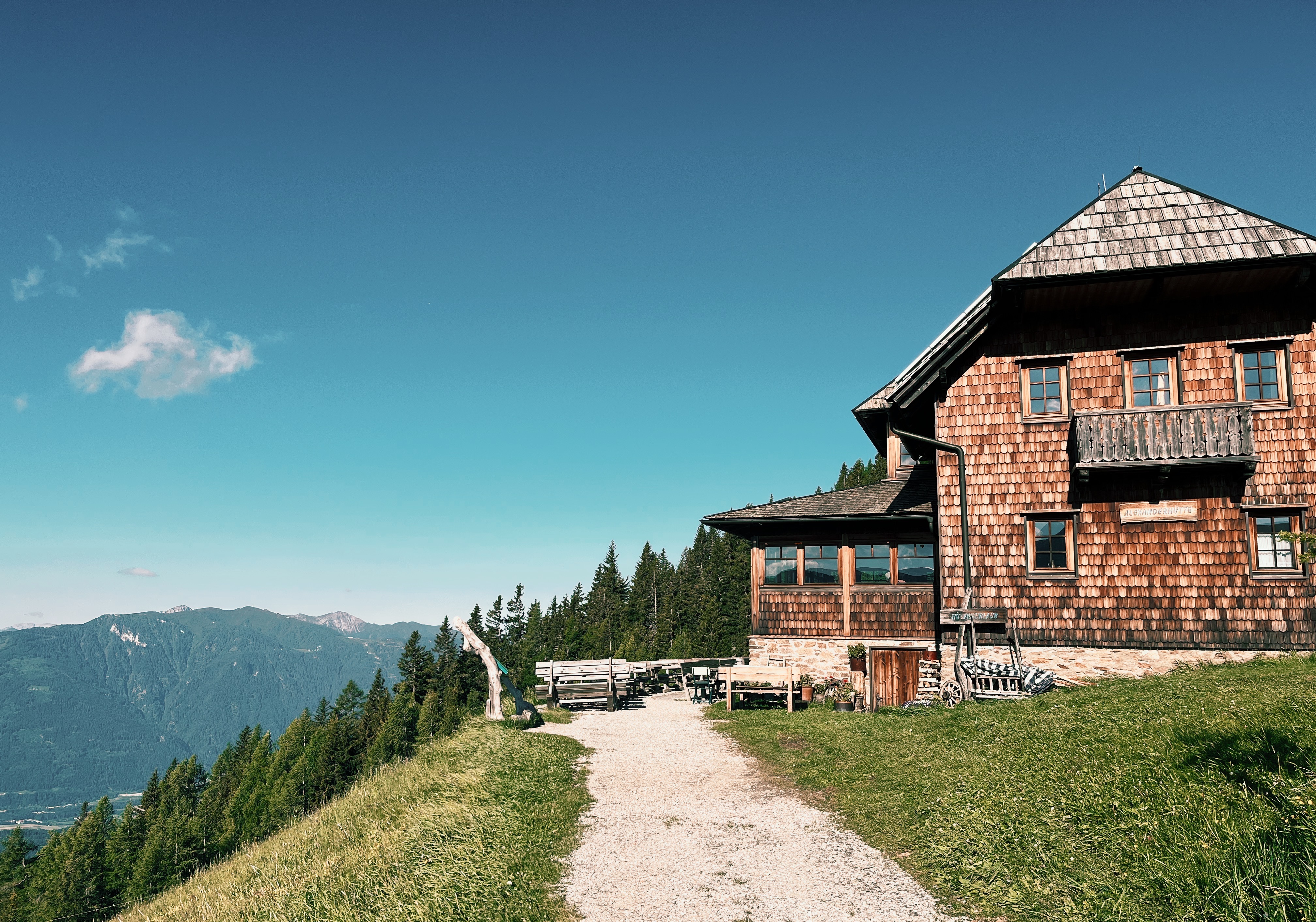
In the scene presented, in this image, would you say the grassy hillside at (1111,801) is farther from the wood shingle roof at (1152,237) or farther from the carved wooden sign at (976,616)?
the wood shingle roof at (1152,237)

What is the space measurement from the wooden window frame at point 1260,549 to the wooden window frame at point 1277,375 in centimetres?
227

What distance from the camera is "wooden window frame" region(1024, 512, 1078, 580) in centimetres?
1856

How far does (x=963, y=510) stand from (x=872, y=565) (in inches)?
155

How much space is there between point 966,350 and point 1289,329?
6901mm

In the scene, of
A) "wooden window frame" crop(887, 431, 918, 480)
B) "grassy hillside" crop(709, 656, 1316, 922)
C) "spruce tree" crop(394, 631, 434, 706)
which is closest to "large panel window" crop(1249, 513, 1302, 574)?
"grassy hillside" crop(709, 656, 1316, 922)

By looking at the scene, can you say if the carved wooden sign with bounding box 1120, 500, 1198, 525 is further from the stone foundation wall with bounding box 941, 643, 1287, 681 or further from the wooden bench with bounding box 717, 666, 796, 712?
the wooden bench with bounding box 717, 666, 796, 712

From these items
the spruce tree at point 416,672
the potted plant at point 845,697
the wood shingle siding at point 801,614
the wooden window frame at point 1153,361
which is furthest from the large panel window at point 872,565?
the spruce tree at point 416,672

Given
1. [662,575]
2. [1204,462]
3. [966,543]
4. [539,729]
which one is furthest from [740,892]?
[662,575]

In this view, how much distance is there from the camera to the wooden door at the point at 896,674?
2161cm

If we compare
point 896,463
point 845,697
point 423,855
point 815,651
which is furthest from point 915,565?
point 423,855

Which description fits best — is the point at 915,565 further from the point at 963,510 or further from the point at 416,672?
the point at 416,672

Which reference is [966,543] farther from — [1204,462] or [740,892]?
[740,892]

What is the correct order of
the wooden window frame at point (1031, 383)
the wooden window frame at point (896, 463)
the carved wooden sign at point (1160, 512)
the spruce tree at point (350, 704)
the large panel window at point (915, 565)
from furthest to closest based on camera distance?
the spruce tree at point (350, 704) < the wooden window frame at point (896, 463) < the large panel window at point (915, 565) < the wooden window frame at point (1031, 383) < the carved wooden sign at point (1160, 512)

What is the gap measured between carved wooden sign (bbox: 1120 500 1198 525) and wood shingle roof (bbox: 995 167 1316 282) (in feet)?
17.7
